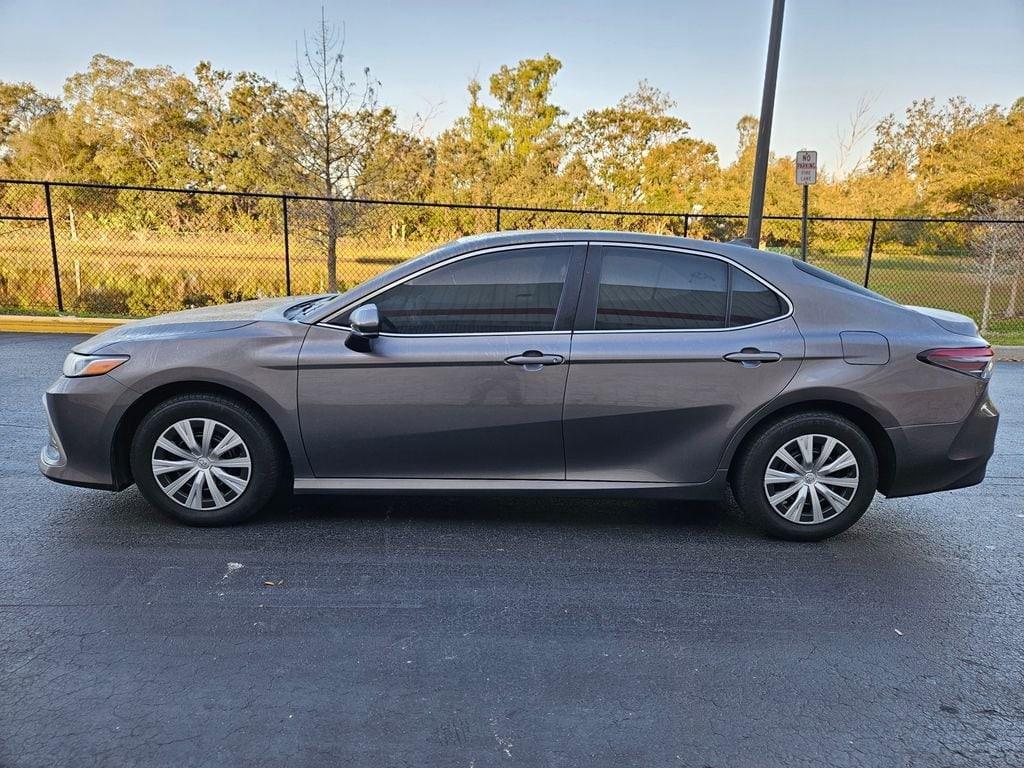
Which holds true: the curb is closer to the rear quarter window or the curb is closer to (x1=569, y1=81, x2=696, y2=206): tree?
the rear quarter window

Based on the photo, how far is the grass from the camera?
15.1 metres

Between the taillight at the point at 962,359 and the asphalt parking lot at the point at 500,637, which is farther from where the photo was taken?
the taillight at the point at 962,359

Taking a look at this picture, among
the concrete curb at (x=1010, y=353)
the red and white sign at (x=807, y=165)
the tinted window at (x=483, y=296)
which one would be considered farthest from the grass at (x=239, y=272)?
the tinted window at (x=483, y=296)

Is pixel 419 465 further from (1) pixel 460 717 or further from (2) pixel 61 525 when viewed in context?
(2) pixel 61 525

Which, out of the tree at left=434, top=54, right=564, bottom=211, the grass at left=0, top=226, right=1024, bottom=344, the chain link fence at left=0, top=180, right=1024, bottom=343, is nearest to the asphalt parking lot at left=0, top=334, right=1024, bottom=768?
the chain link fence at left=0, top=180, right=1024, bottom=343

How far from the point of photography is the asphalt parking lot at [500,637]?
2457 millimetres

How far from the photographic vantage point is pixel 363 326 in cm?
385

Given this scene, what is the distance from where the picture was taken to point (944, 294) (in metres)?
16.6

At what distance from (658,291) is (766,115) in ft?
24.9

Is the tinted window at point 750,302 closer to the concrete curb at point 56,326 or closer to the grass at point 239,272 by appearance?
the concrete curb at point 56,326

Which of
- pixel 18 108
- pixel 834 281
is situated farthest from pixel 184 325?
pixel 18 108

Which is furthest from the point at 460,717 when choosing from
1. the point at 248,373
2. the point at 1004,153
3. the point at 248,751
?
the point at 1004,153

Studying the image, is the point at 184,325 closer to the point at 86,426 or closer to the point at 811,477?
the point at 86,426

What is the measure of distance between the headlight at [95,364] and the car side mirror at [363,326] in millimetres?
1226
